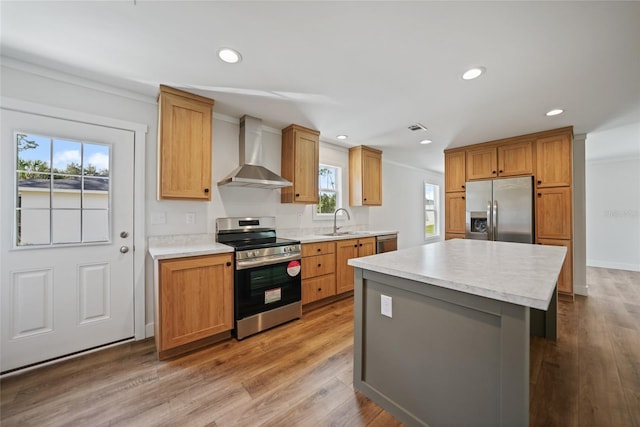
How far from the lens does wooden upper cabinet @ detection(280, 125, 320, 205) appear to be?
3.30m

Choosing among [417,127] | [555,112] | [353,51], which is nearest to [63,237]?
[353,51]

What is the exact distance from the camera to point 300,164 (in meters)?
3.36

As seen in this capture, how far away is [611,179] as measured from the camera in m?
5.28

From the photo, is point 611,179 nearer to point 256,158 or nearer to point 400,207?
point 400,207

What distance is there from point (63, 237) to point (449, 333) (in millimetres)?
2941

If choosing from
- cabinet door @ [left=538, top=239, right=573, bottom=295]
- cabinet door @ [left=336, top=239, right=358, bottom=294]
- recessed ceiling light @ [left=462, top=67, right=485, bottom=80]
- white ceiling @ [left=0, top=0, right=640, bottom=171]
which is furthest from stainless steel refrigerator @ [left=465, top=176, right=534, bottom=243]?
recessed ceiling light @ [left=462, top=67, right=485, bottom=80]

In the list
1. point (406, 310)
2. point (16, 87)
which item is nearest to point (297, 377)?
point (406, 310)

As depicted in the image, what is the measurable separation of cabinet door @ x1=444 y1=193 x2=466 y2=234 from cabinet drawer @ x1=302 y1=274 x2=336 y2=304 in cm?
259

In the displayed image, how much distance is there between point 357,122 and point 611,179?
20.2ft

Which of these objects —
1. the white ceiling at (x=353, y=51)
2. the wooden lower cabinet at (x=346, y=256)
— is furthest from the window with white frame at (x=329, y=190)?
the white ceiling at (x=353, y=51)

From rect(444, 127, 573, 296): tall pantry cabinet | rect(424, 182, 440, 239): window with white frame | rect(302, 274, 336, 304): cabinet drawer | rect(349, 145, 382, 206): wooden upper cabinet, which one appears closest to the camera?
rect(302, 274, 336, 304): cabinet drawer

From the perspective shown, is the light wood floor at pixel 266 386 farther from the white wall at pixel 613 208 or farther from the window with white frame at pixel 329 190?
the white wall at pixel 613 208

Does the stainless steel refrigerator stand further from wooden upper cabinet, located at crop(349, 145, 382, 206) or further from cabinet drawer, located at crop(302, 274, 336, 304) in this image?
cabinet drawer, located at crop(302, 274, 336, 304)

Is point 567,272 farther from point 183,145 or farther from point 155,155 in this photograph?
point 155,155
